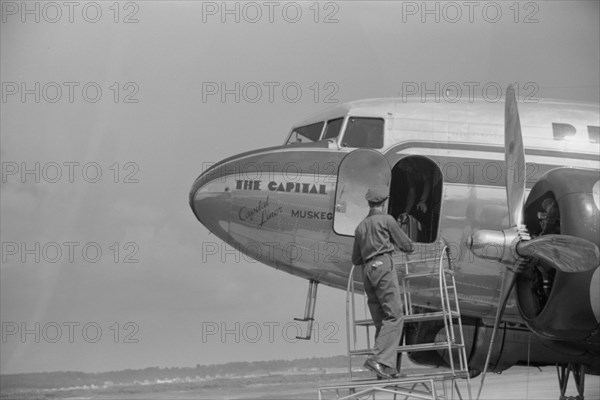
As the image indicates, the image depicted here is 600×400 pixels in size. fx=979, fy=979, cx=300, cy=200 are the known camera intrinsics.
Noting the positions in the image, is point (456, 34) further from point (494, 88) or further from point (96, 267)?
point (96, 267)

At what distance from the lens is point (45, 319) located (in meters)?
14.6

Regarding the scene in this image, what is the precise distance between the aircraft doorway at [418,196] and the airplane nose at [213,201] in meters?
1.69

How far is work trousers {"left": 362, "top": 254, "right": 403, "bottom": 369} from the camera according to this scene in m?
6.58

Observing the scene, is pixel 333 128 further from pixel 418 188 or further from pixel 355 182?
pixel 418 188

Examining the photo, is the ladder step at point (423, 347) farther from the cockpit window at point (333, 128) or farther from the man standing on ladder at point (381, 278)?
the cockpit window at point (333, 128)

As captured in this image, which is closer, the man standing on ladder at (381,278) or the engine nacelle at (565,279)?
the man standing on ladder at (381,278)

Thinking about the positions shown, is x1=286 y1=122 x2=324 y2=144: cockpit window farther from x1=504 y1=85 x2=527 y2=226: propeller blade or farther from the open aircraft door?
x1=504 y1=85 x2=527 y2=226: propeller blade

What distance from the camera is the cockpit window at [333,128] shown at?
408 inches

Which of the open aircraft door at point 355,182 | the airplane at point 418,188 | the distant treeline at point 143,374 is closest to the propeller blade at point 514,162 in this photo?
the airplane at point 418,188

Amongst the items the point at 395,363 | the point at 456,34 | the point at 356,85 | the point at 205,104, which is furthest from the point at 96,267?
the point at 395,363

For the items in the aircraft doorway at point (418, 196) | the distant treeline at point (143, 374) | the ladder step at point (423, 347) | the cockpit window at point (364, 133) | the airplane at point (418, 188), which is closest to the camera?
the ladder step at point (423, 347)

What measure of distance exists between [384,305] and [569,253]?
1.49 meters

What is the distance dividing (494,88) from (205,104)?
4667 mm

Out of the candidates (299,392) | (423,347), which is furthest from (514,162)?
(299,392)
